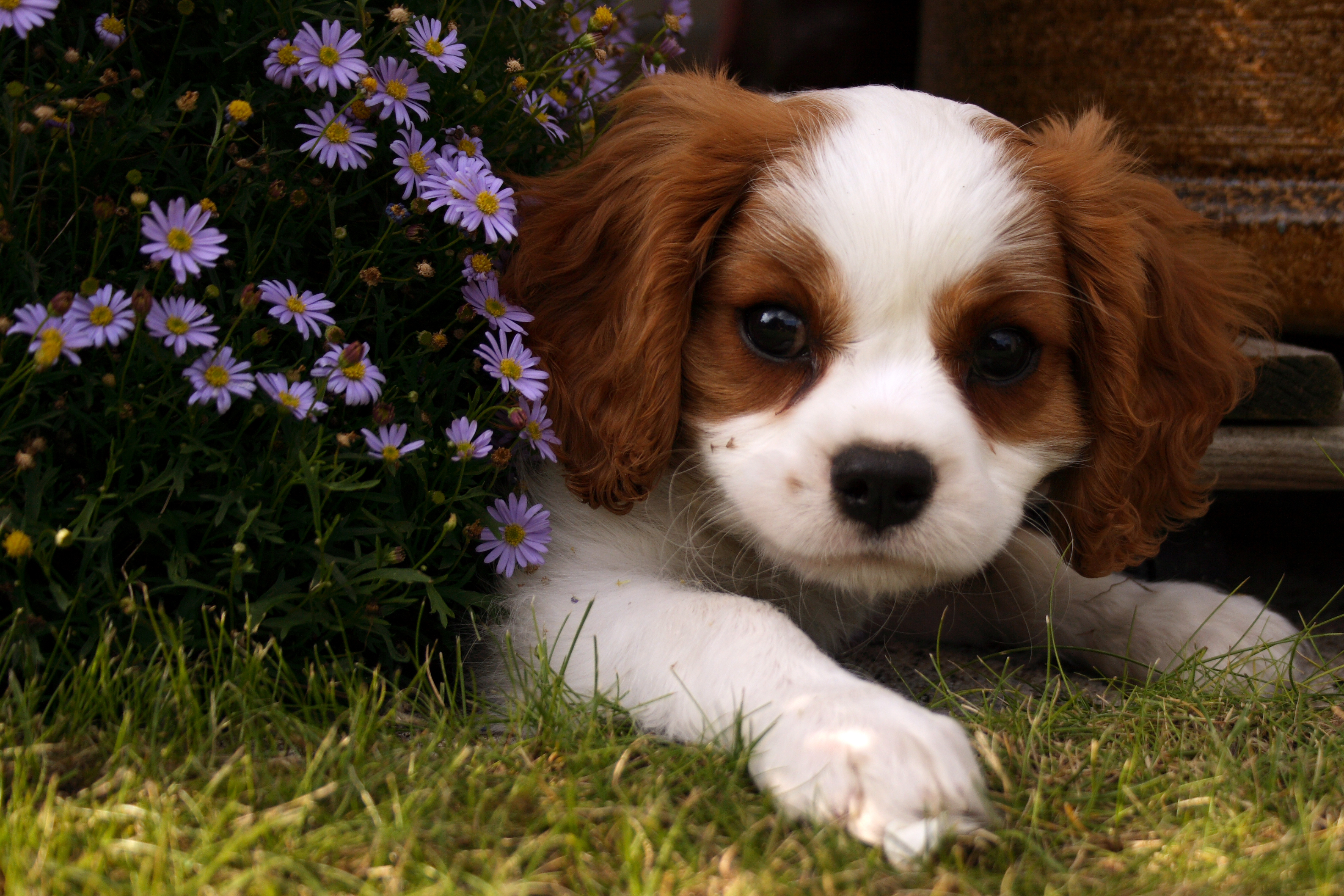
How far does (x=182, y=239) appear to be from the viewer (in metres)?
1.84

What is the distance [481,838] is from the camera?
1.53 meters

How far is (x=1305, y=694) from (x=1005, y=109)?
249cm

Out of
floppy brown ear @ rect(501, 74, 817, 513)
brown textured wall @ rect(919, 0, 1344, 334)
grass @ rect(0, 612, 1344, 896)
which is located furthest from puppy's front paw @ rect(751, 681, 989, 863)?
brown textured wall @ rect(919, 0, 1344, 334)

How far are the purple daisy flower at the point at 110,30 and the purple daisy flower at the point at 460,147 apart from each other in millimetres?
585

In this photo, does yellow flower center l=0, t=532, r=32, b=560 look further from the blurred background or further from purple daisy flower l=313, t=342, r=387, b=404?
the blurred background

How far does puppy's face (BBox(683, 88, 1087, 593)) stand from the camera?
6.91 feet

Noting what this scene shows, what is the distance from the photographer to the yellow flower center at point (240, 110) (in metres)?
1.88

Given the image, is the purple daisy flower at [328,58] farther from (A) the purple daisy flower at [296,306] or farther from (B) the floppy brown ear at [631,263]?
(B) the floppy brown ear at [631,263]

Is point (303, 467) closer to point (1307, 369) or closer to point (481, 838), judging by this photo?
point (481, 838)

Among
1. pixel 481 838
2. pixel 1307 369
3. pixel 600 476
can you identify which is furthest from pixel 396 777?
pixel 1307 369

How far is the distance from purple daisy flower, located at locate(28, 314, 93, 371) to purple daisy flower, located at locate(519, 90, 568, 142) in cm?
105

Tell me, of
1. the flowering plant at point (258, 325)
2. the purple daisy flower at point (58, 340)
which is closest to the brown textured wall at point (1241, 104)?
the flowering plant at point (258, 325)

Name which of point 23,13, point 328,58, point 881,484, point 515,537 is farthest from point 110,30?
point 881,484

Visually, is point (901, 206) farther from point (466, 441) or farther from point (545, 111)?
point (466, 441)
